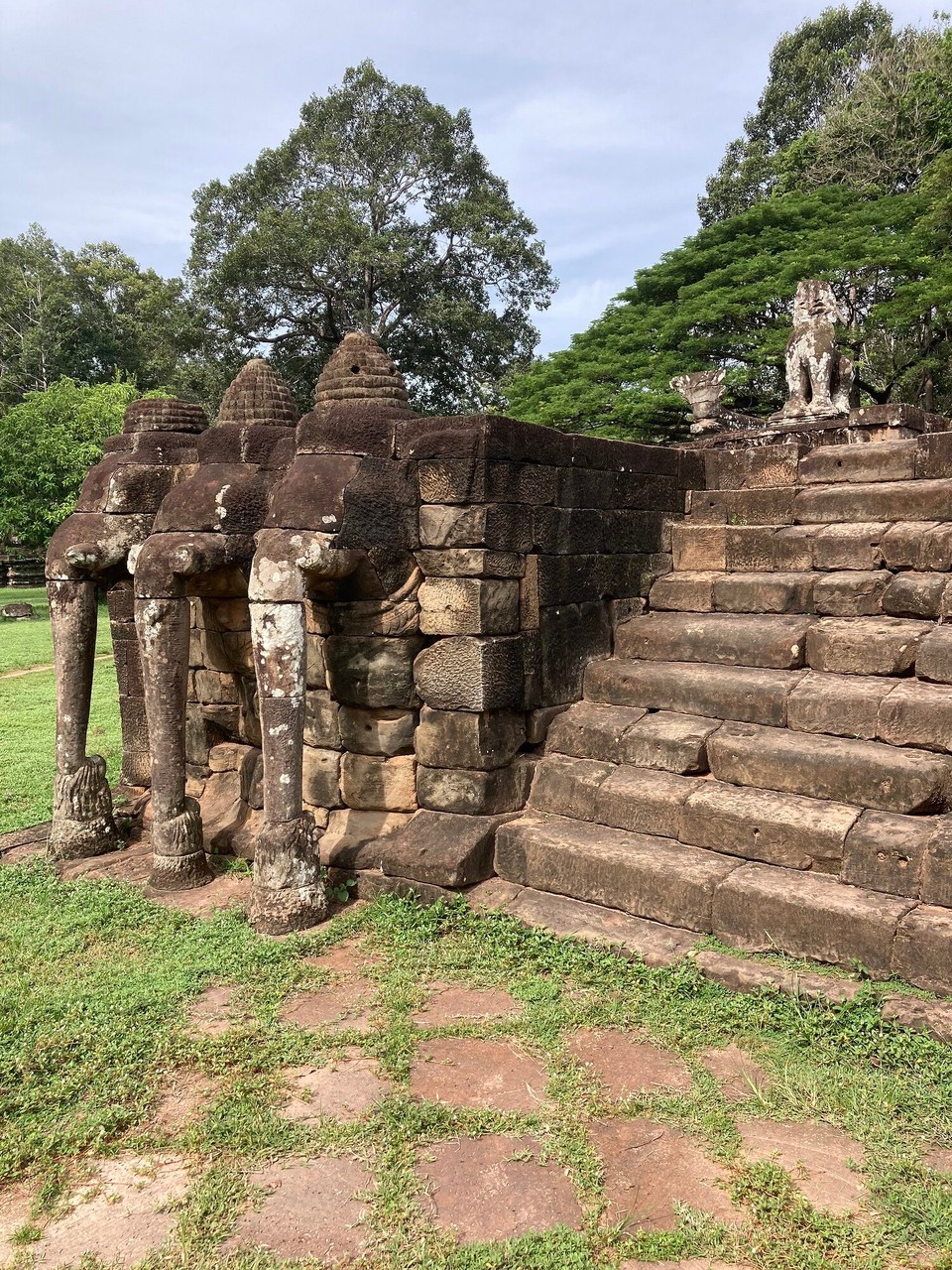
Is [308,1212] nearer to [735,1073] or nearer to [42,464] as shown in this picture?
[735,1073]

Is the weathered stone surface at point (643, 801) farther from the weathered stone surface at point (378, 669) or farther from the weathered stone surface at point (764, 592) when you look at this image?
the weathered stone surface at point (764, 592)

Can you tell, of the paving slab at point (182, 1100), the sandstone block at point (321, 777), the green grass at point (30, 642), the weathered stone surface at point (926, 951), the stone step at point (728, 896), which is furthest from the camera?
the green grass at point (30, 642)

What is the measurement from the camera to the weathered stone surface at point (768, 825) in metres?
3.90

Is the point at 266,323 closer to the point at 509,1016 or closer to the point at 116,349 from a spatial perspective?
the point at 116,349

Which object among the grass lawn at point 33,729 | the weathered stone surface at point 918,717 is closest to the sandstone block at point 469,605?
the weathered stone surface at point 918,717

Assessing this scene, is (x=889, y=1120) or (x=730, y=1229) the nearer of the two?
(x=730, y=1229)

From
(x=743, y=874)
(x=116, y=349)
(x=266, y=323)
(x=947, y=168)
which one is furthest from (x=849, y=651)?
(x=116, y=349)

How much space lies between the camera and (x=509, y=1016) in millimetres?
3627

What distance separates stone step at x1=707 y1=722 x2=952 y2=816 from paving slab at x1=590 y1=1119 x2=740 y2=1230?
1815 mm

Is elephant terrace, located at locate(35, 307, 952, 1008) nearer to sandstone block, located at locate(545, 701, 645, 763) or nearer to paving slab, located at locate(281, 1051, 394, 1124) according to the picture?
sandstone block, located at locate(545, 701, 645, 763)

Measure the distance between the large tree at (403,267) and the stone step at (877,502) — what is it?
2173 centimetres

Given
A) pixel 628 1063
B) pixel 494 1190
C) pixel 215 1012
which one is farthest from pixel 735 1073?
pixel 215 1012

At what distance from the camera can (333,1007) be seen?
375 centimetres

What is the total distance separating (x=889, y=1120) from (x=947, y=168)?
62.7 feet
